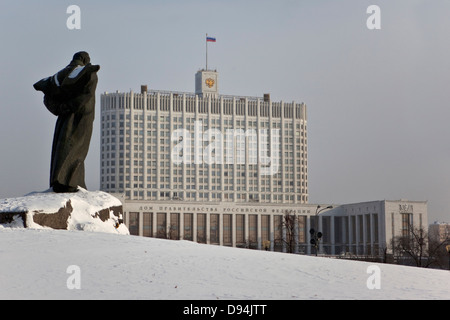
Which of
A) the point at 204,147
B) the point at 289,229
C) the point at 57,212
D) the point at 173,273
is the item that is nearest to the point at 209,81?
the point at 204,147

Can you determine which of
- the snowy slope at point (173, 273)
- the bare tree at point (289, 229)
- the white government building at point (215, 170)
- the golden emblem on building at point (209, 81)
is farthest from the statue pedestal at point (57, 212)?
the golden emblem on building at point (209, 81)

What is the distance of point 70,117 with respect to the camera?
25250 millimetres

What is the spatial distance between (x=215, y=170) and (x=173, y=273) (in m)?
131

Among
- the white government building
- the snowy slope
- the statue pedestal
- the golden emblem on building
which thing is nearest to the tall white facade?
the golden emblem on building

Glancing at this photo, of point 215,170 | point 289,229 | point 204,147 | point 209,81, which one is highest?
point 209,81

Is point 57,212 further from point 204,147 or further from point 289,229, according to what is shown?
point 204,147

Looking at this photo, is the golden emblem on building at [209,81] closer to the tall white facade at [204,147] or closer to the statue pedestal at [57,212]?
the tall white facade at [204,147]

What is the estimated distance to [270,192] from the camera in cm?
15012

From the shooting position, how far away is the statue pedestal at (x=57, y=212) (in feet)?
75.1

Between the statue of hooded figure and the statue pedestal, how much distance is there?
0.72 m

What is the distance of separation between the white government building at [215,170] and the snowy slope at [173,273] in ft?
340

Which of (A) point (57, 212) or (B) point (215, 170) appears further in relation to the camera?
(B) point (215, 170)

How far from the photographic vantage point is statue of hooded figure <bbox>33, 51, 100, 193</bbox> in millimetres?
24812

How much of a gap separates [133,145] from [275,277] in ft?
416
